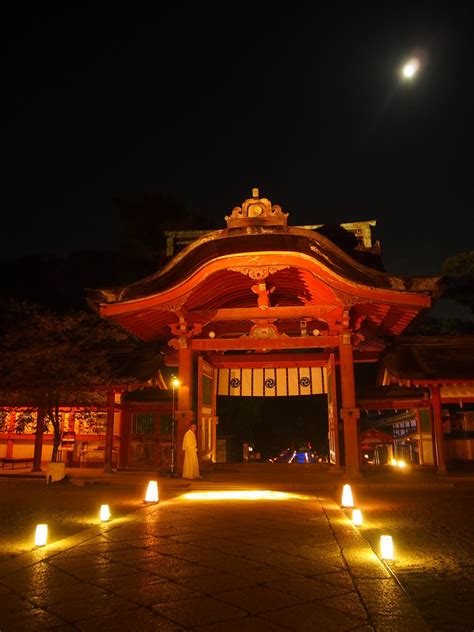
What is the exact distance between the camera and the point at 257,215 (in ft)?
36.1

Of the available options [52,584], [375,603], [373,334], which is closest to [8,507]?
[52,584]

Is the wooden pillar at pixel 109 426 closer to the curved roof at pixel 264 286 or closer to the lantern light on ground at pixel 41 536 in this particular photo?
the curved roof at pixel 264 286

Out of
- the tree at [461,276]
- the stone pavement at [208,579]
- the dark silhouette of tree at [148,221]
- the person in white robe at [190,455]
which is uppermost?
the dark silhouette of tree at [148,221]

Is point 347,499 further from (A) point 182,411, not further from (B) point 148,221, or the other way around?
(B) point 148,221

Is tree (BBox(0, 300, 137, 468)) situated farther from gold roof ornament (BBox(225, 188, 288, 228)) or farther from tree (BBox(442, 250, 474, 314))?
tree (BBox(442, 250, 474, 314))

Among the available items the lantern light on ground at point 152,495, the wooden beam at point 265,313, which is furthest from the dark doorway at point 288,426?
the lantern light on ground at point 152,495

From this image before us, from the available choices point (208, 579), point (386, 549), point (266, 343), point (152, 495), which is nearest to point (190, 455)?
point (152, 495)

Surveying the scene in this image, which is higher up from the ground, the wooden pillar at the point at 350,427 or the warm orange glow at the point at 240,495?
the wooden pillar at the point at 350,427

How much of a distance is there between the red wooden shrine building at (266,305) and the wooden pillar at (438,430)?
57 millimetres

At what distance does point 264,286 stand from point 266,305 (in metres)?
0.64

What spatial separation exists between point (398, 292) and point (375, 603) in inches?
313

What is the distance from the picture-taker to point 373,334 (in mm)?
14297

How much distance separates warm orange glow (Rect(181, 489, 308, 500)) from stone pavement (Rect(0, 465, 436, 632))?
2371 mm

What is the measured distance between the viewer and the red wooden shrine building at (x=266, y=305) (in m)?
10.7
